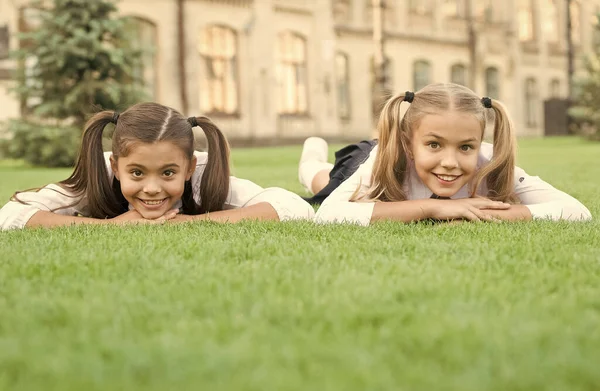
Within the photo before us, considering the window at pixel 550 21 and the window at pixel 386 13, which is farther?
the window at pixel 550 21

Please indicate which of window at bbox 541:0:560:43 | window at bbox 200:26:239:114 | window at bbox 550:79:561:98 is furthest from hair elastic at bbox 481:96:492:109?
window at bbox 541:0:560:43

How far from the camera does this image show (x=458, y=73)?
99.3ft

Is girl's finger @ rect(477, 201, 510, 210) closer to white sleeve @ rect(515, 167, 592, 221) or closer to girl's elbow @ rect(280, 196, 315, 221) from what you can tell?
white sleeve @ rect(515, 167, 592, 221)

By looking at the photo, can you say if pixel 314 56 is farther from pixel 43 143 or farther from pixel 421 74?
pixel 43 143

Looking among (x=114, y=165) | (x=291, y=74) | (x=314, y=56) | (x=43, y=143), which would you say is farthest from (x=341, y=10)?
(x=114, y=165)

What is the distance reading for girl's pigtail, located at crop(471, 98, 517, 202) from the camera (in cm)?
392

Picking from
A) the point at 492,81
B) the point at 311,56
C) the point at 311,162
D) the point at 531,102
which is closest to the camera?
the point at 311,162

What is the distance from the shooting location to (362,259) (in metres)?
2.64

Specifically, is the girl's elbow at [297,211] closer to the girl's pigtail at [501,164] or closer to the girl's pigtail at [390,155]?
the girl's pigtail at [390,155]

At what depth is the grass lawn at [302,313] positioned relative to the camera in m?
1.49

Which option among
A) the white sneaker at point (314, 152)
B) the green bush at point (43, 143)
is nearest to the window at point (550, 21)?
the green bush at point (43, 143)

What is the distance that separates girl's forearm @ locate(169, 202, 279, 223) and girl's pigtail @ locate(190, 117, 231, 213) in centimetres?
18

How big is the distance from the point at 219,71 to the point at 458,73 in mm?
11488

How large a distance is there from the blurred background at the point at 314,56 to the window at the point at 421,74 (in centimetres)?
5
